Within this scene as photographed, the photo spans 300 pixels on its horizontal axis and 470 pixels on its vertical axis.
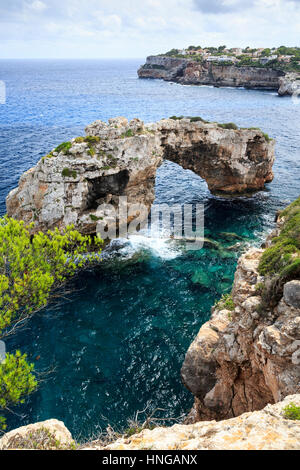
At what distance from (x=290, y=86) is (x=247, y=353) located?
138 meters

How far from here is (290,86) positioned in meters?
122

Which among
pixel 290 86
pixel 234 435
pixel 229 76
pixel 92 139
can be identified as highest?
pixel 229 76

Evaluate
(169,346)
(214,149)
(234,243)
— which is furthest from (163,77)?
(169,346)

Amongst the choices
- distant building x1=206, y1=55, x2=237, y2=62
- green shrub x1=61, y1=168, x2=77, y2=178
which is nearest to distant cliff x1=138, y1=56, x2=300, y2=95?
distant building x1=206, y1=55, x2=237, y2=62

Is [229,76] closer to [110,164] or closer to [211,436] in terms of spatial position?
[110,164]

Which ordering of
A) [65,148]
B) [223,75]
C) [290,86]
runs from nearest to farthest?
[65,148], [290,86], [223,75]

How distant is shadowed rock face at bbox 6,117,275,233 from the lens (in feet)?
98.8

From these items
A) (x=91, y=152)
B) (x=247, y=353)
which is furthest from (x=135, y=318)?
(x=91, y=152)

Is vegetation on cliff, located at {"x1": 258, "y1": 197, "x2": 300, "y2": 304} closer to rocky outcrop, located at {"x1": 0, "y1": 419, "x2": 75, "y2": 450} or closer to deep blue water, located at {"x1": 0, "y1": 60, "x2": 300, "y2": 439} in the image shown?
rocky outcrop, located at {"x1": 0, "y1": 419, "x2": 75, "y2": 450}

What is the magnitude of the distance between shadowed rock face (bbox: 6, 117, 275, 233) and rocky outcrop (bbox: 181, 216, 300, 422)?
1927 cm

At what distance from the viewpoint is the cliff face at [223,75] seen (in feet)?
468

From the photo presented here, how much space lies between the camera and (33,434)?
996 cm

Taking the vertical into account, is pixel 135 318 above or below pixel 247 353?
below

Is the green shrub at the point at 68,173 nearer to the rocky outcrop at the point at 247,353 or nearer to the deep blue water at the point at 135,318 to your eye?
the deep blue water at the point at 135,318
